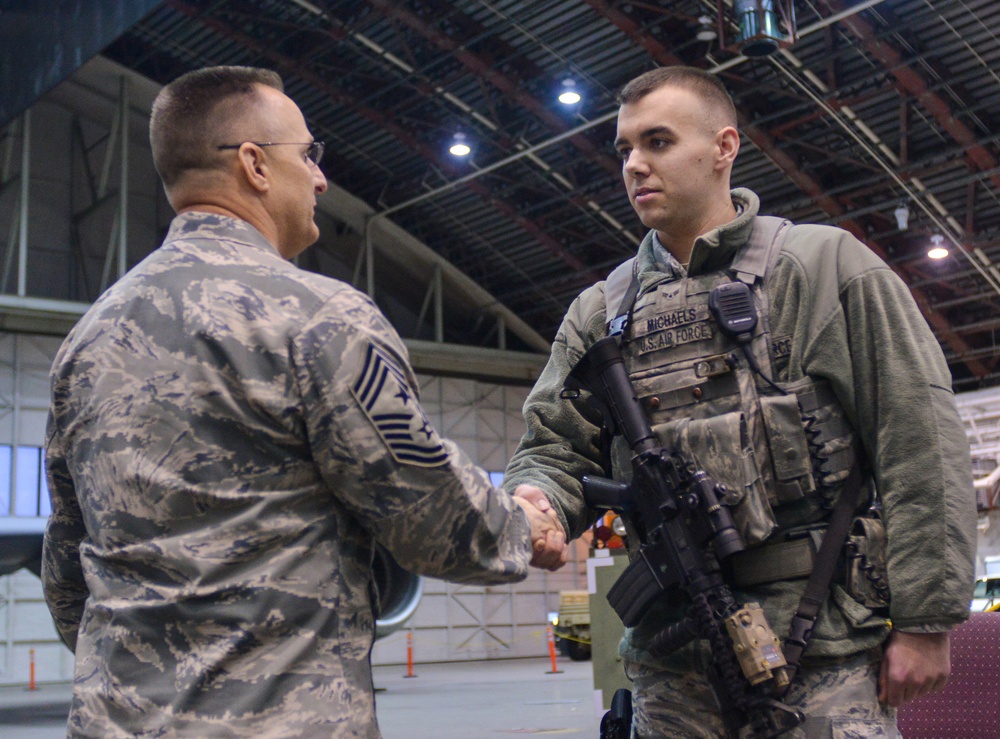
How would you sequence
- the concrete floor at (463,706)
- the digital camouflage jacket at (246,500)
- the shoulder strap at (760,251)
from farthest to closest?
1. the concrete floor at (463,706)
2. the shoulder strap at (760,251)
3. the digital camouflage jacket at (246,500)

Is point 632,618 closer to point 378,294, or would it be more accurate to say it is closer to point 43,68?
point 43,68

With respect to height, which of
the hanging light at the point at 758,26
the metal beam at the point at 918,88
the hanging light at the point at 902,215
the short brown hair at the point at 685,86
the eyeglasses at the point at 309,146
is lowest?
the eyeglasses at the point at 309,146

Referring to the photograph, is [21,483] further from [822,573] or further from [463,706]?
[822,573]

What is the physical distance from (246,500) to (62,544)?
0.59 metres

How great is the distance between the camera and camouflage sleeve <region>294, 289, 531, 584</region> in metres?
1.77

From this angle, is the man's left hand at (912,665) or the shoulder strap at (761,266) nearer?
the man's left hand at (912,665)

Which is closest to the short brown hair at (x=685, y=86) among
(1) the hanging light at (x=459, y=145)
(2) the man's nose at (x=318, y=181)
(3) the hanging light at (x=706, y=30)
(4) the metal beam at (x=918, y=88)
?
(2) the man's nose at (x=318, y=181)

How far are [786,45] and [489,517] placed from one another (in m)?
12.0

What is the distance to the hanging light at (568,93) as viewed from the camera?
17406 mm

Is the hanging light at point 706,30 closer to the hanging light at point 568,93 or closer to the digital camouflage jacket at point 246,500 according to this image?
the hanging light at point 568,93

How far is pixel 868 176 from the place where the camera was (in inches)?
746

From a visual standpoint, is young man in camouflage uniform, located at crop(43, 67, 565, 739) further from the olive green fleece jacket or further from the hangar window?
the hangar window

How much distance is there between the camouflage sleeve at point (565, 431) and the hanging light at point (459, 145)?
54.7 ft

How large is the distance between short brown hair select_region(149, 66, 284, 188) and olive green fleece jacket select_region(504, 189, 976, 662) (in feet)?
3.82
